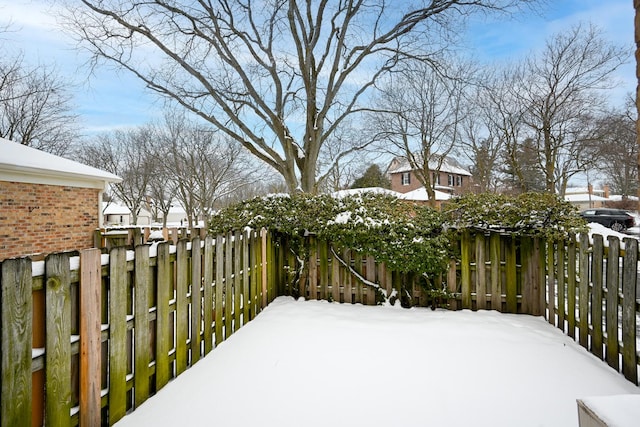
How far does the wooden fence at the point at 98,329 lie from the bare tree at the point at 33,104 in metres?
19.3

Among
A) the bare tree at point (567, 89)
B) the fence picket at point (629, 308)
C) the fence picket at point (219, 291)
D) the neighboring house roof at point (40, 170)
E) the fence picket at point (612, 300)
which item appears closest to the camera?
the fence picket at point (629, 308)

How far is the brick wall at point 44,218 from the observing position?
7707mm

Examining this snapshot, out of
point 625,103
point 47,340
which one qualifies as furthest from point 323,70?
point 625,103

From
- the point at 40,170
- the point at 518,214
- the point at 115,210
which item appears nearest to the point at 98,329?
the point at 518,214

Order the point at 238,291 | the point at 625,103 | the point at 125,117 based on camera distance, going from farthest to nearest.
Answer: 1. the point at 125,117
2. the point at 625,103
3. the point at 238,291

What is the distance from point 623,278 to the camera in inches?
117

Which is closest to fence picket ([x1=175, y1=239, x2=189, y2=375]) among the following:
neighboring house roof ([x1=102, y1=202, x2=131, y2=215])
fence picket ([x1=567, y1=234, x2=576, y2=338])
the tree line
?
fence picket ([x1=567, y1=234, x2=576, y2=338])

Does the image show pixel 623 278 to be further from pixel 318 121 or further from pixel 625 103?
pixel 625 103

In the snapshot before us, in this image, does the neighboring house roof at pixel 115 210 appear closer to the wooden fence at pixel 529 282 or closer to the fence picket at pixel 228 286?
the wooden fence at pixel 529 282

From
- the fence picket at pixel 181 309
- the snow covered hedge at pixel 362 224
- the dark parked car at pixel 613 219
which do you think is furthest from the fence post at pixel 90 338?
the dark parked car at pixel 613 219

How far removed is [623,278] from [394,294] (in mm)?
2868

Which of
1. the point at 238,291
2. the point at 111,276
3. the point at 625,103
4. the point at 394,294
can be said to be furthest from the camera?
the point at 625,103

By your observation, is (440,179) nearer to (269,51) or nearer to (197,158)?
(197,158)

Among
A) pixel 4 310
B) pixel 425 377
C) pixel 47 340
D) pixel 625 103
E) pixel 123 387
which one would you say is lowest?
pixel 425 377
